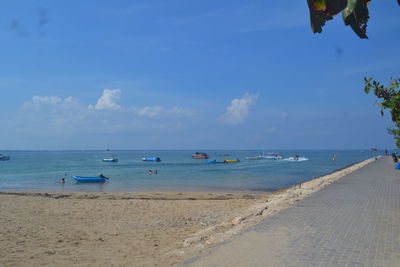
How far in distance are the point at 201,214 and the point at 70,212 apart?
17.8ft

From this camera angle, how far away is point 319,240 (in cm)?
673

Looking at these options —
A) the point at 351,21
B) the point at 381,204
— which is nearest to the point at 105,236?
the point at 381,204

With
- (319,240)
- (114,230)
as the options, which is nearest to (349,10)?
(319,240)

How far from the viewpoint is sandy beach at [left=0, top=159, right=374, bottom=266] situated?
25.4 ft

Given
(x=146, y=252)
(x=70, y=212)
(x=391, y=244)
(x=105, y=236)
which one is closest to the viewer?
(x=391, y=244)

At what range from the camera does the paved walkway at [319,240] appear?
18.2 ft

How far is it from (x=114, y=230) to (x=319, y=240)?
21.8ft

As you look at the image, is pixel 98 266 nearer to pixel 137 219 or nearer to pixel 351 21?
pixel 137 219

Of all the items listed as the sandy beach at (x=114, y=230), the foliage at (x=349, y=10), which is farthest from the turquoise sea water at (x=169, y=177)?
the foliage at (x=349, y=10)

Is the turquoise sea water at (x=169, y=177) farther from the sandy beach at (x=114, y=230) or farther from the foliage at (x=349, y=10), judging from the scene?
the foliage at (x=349, y=10)

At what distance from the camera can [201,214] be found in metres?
13.9

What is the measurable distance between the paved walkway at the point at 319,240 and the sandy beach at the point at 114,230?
945 mm

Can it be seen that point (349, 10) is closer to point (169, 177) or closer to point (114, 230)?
point (114, 230)

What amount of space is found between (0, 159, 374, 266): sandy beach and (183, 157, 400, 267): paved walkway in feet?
3.10
